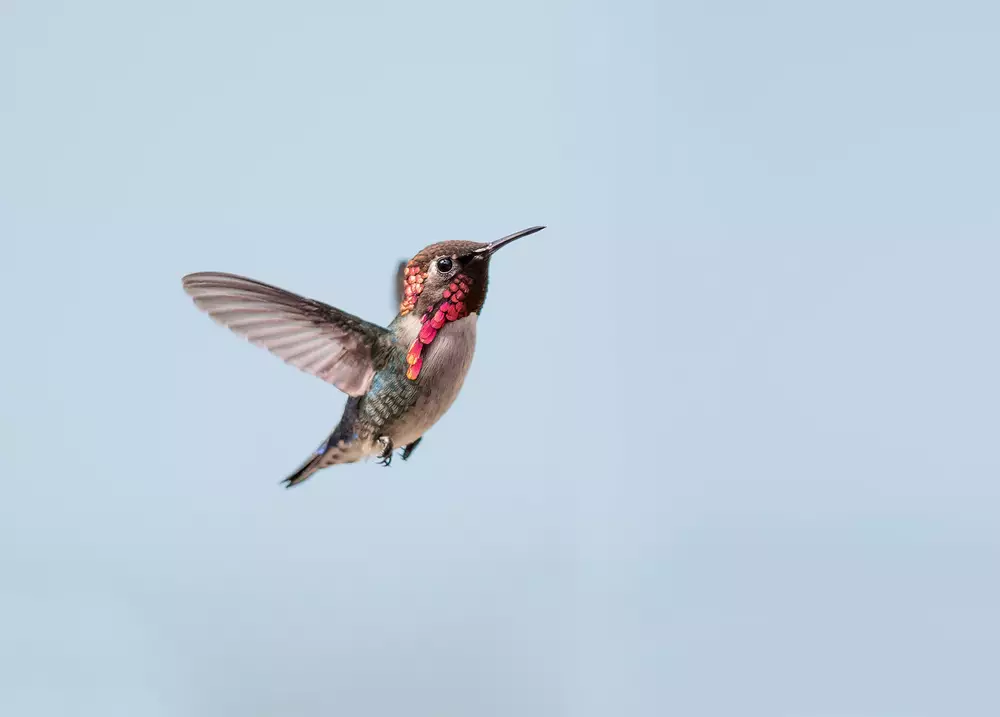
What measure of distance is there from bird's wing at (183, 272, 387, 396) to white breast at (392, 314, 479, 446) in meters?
0.06

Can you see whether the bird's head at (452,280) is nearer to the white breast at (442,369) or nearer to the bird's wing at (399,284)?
the white breast at (442,369)

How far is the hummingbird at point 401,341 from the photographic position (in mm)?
1146

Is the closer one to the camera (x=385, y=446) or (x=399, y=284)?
(x=385, y=446)

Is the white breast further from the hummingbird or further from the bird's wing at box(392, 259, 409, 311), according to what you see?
the bird's wing at box(392, 259, 409, 311)

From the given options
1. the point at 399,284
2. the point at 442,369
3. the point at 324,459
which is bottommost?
the point at 324,459

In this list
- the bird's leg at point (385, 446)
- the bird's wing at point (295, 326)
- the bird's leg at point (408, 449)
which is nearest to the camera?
the bird's wing at point (295, 326)

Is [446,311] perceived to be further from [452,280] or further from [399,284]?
[399,284]

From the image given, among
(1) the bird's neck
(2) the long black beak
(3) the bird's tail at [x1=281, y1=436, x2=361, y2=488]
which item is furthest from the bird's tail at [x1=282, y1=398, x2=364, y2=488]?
(2) the long black beak

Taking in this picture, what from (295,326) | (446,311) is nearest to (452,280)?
(446,311)

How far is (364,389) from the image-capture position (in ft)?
3.95

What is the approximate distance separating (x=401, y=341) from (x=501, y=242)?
158mm

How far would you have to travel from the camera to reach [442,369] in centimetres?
117

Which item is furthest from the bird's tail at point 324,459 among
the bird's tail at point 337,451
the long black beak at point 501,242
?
the long black beak at point 501,242

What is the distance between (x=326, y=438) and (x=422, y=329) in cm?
21
